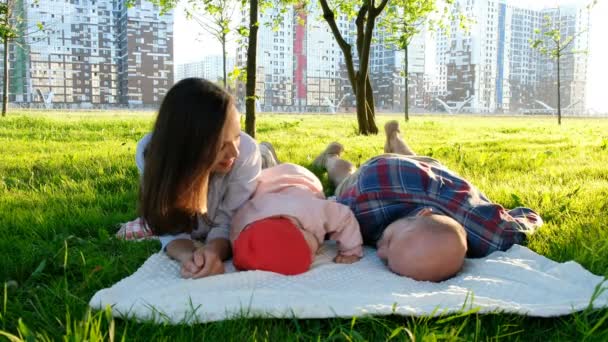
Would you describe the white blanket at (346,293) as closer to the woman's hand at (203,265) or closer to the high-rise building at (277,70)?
the woman's hand at (203,265)

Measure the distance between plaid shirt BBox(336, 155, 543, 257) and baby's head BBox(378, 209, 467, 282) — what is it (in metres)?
0.45

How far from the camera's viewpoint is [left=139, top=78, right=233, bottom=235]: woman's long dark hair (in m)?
2.02

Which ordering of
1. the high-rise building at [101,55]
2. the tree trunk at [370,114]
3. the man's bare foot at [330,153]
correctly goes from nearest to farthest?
the man's bare foot at [330,153]
the tree trunk at [370,114]
the high-rise building at [101,55]

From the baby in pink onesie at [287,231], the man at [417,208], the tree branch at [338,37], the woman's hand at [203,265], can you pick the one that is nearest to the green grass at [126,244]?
the man at [417,208]

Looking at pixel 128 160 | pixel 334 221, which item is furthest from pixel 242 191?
pixel 128 160

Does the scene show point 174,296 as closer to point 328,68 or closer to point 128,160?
point 128,160

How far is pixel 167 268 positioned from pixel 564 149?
6.36 metres

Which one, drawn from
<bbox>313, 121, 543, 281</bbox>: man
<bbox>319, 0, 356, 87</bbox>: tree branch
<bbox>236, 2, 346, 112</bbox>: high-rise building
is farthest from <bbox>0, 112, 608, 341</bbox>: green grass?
<bbox>236, 2, 346, 112</bbox>: high-rise building

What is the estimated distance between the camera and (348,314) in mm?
1750

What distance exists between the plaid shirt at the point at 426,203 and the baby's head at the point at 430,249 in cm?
45

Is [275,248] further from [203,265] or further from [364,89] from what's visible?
[364,89]

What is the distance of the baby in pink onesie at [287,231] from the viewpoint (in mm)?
2170

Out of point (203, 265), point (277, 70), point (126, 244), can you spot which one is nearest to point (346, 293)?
point (203, 265)

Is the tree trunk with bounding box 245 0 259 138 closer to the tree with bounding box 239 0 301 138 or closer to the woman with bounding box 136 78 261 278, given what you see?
the tree with bounding box 239 0 301 138
